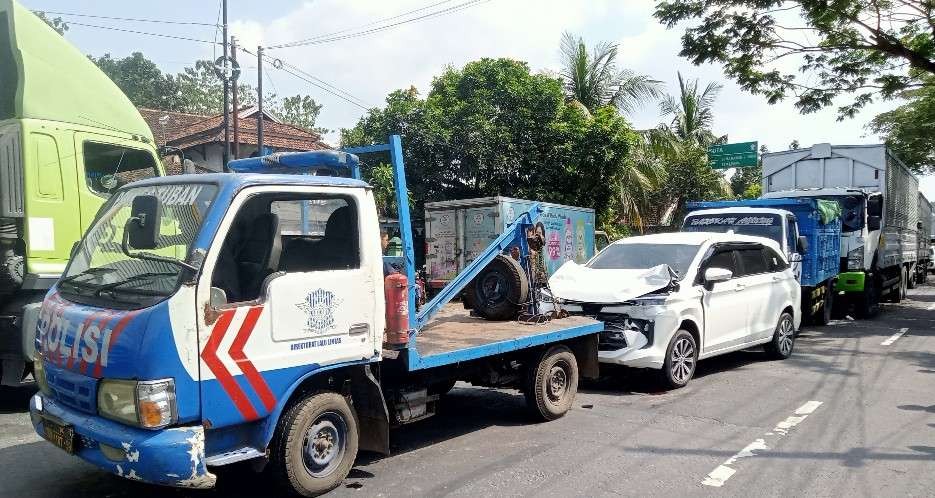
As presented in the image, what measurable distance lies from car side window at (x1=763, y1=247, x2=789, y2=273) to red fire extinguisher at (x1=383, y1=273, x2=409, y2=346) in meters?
6.36

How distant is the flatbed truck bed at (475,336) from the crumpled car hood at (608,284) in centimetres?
66

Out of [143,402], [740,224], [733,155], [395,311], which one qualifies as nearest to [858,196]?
[740,224]

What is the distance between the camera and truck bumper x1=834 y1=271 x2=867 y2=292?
46.9 feet

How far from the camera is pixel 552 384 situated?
659 centimetres

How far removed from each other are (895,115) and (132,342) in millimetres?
34135

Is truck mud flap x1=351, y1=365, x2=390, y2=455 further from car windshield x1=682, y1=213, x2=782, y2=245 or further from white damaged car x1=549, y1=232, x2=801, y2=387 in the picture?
car windshield x1=682, y1=213, x2=782, y2=245

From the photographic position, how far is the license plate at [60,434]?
158 inches

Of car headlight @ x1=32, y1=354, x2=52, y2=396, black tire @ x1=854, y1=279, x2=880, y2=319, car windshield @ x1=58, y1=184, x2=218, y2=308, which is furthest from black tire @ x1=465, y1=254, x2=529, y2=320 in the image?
black tire @ x1=854, y1=279, x2=880, y2=319

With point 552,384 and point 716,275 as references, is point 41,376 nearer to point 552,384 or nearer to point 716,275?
point 552,384

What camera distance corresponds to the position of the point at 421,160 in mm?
17688

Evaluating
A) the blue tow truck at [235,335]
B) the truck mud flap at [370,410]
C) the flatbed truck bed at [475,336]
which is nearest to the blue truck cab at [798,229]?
the flatbed truck bed at [475,336]

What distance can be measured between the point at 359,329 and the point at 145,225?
1.45m

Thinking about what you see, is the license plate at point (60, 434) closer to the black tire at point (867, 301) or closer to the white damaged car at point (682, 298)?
the white damaged car at point (682, 298)

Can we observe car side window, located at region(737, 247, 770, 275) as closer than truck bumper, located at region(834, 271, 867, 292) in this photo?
Yes
